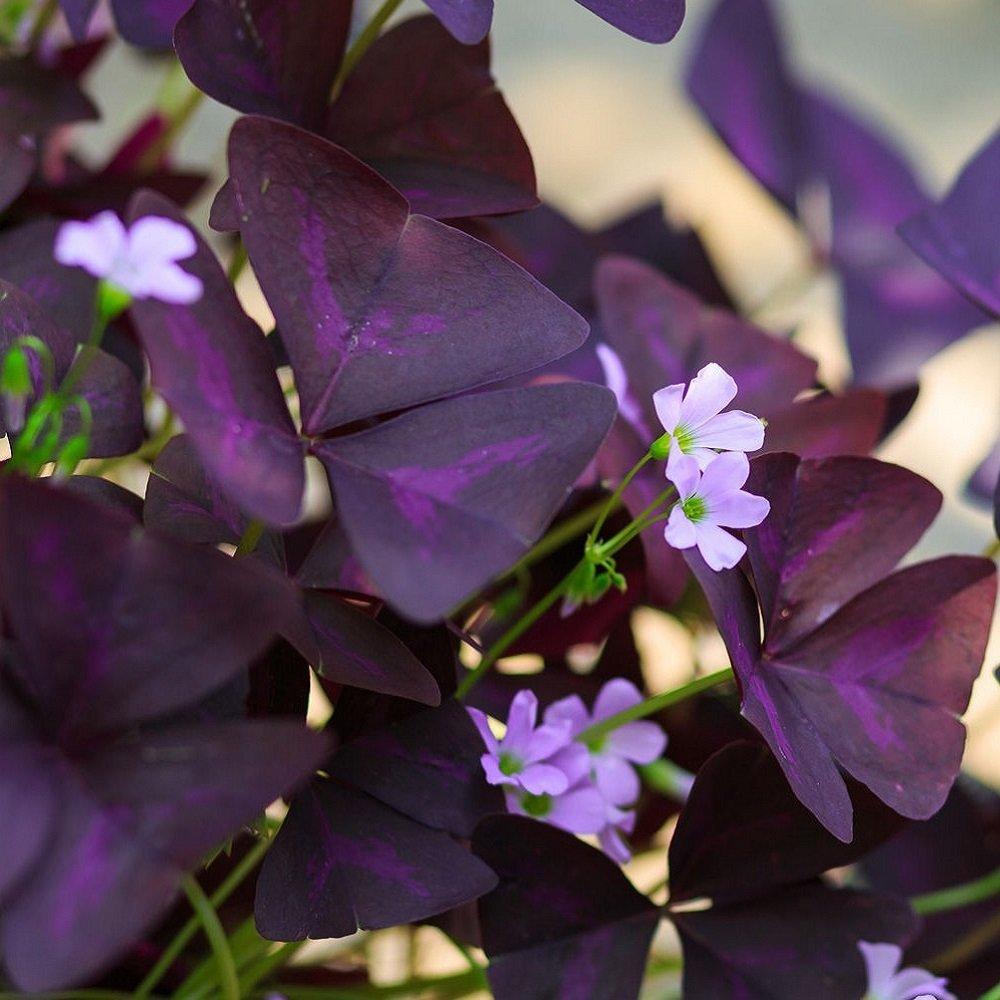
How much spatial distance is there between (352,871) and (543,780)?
0.05m

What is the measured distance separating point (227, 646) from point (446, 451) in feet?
0.21

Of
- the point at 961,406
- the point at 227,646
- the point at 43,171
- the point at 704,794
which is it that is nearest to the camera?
the point at 227,646

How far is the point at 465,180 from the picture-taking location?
0.34 metres

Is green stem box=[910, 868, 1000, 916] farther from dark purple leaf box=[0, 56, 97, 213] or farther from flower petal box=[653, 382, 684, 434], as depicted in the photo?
A: dark purple leaf box=[0, 56, 97, 213]

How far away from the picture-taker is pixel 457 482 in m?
0.24

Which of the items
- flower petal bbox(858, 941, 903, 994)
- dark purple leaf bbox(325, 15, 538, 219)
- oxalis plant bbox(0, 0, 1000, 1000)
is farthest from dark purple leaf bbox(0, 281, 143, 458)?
flower petal bbox(858, 941, 903, 994)

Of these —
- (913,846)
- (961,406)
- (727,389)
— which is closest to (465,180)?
(727,389)

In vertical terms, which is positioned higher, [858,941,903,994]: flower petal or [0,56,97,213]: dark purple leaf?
[0,56,97,213]: dark purple leaf

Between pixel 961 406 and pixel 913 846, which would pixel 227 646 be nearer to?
pixel 913 846

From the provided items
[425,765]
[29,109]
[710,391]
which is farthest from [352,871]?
[29,109]

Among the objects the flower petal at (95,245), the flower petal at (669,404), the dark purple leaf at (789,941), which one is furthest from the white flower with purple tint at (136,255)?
the dark purple leaf at (789,941)

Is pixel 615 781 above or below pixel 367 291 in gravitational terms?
below

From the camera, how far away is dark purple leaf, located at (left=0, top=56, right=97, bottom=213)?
1.11ft

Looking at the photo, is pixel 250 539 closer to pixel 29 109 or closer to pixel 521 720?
pixel 521 720
